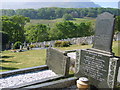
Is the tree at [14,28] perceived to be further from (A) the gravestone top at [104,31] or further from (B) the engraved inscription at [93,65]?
(A) the gravestone top at [104,31]

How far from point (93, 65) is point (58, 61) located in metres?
2.36

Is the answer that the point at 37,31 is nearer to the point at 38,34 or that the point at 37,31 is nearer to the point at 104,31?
the point at 38,34

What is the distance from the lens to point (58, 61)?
30.5 feet

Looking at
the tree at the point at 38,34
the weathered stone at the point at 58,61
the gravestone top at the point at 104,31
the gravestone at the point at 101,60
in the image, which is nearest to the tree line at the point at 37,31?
the tree at the point at 38,34

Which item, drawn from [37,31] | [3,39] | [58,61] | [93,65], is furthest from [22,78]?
[37,31]

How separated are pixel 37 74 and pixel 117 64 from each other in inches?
195

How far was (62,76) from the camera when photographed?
860 centimetres

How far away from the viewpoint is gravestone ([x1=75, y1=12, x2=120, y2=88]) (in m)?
6.88

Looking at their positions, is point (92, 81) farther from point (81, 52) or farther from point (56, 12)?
A: point (56, 12)

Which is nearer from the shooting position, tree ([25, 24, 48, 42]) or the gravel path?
the gravel path

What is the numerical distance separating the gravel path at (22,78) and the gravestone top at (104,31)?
11.8 feet

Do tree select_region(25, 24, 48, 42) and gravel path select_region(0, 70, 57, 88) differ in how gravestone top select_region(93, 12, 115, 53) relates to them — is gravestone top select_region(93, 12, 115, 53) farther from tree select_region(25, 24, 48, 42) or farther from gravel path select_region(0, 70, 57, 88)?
tree select_region(25, 24, 48, 42)

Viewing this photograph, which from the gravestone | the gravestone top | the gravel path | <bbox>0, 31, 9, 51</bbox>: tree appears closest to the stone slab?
the gravestone

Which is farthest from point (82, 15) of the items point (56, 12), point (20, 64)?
point (20, 64)
